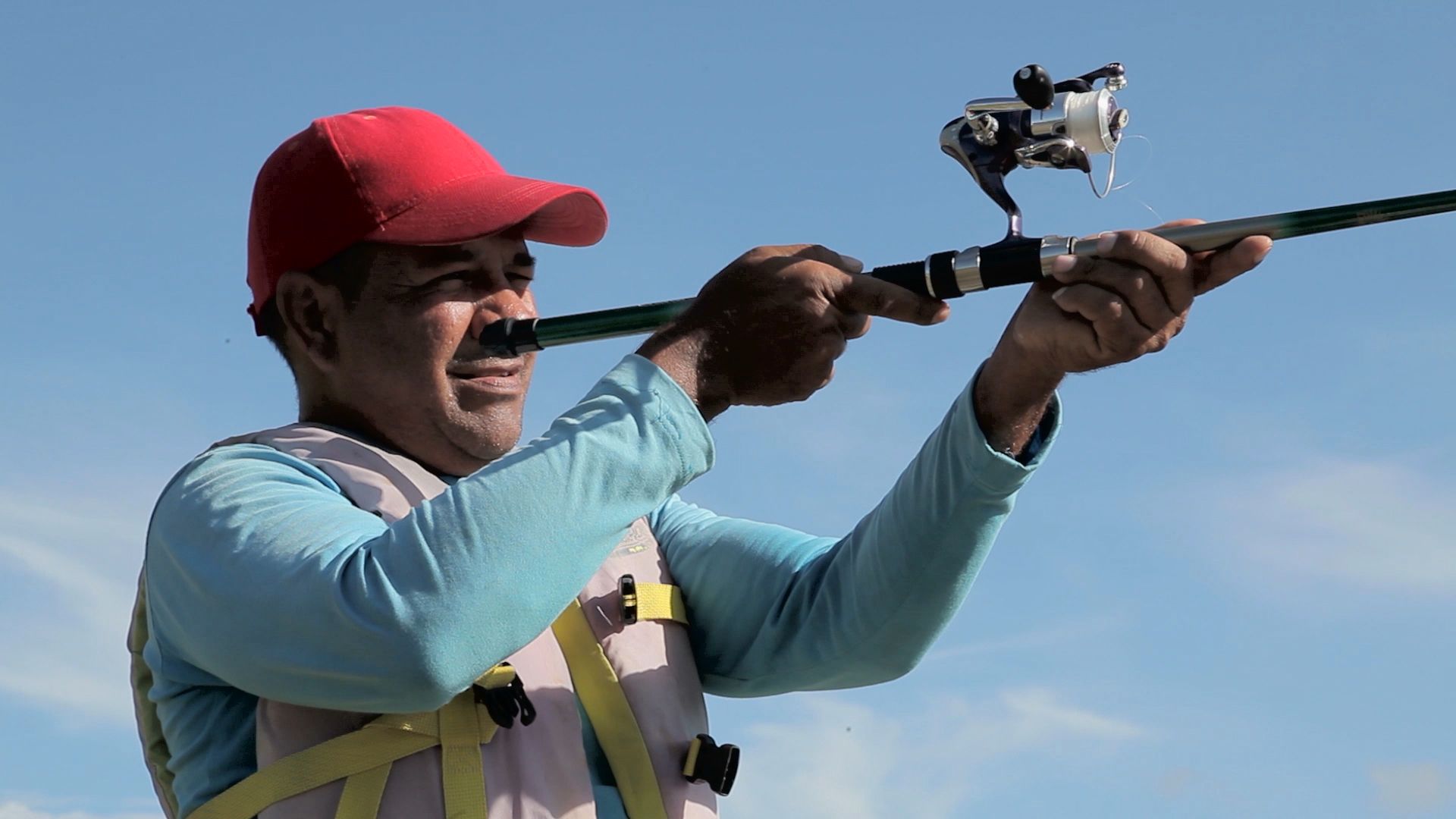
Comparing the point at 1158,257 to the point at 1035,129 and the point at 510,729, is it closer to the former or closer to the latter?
the point at 1035,129

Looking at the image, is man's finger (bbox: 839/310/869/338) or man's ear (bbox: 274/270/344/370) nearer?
man's finger (bbox: 839/310/869/338)

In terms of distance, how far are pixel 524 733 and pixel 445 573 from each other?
653mm

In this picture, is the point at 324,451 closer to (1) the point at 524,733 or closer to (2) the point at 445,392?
(2) the point at 445,392

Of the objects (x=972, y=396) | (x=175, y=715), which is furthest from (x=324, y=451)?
(x=972, y=396)

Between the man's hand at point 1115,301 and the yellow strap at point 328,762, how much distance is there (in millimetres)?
1628

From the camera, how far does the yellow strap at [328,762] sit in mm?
4301

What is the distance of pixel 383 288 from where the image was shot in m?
5.10

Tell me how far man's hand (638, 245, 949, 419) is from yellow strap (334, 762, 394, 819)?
3.55 ft

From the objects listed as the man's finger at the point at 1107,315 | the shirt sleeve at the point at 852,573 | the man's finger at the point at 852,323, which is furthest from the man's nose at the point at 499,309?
the man's finger at the point at 1107,315

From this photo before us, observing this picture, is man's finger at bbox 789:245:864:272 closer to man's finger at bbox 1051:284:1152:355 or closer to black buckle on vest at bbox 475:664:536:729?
man's finger at bbox 1051:284:1152:355

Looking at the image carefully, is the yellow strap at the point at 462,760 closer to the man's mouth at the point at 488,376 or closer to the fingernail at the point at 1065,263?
the man's mouth at the point at 488,376

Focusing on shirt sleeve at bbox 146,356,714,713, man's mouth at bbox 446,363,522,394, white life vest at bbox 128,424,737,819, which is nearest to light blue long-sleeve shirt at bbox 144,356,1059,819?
shirt sleeve at bbox 146,356,714,713

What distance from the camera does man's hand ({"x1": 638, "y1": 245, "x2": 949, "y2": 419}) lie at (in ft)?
13.9

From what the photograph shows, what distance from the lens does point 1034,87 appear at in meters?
4.12
